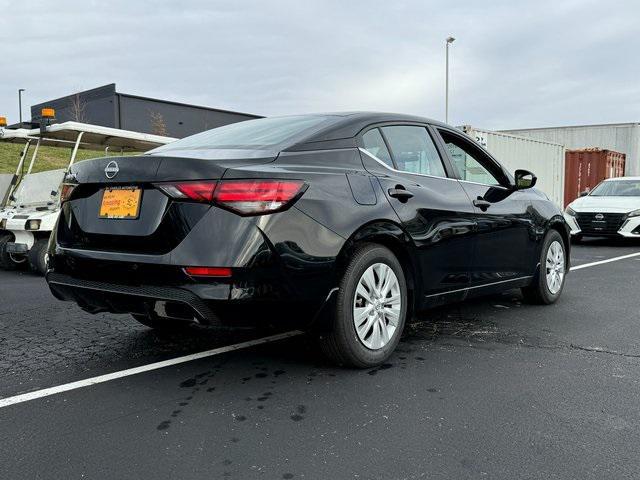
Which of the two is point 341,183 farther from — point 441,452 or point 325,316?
point 441,452

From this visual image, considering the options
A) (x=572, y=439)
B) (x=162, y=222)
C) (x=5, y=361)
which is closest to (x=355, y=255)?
(x=162, y=222)

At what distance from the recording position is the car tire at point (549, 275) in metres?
5.51

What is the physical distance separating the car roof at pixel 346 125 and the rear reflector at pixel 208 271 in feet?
2.90

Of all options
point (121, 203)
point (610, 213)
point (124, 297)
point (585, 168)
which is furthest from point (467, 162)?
point (585, 168)

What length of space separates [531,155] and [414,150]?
1406 cm

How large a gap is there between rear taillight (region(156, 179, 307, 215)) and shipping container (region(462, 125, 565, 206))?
12123 mm

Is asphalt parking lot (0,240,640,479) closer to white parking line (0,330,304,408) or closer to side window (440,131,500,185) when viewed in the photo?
white parking line (0,330,304,408)

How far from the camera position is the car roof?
3.67 metres

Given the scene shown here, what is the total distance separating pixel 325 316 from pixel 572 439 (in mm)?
1354

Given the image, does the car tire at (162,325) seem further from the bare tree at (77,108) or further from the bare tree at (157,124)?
the bare tree at (77,108)

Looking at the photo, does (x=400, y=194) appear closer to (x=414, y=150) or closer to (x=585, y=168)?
(x=414, y=150)

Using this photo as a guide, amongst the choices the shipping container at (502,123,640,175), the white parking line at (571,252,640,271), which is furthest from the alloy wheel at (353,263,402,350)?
the shipping container at (502,123,640,175)

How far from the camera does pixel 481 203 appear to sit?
465cm

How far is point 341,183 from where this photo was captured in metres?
3.51
